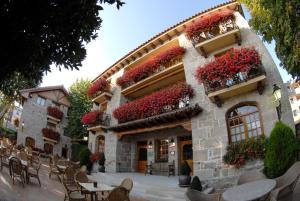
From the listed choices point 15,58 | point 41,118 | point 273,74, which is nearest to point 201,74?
point 273,74

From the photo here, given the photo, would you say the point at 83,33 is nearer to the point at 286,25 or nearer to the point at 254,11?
the point at 286,25

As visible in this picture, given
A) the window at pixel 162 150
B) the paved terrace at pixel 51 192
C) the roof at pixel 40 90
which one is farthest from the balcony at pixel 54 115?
the paved terrace at pixel 51 192

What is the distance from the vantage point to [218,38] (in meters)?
11.2

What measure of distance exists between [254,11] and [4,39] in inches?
308

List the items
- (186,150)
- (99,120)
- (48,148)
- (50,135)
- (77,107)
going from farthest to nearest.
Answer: (77,107) < (48,148) < (50,135) < (99,120) < (186,150)

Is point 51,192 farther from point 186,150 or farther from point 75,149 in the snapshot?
point 75,149

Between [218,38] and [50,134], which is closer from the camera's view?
Answer: [218,38]

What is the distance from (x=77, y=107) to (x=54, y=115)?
3.08 metres

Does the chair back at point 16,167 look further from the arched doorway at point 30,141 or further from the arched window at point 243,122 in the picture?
the arched doorway at point 30,141

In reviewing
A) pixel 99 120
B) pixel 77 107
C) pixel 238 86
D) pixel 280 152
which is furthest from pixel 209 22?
pixel 77 107

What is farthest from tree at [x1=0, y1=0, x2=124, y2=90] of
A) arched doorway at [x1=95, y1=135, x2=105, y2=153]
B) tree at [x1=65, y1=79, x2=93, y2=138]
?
tree at [x1=65, y1=79, x2=93, y2=138]

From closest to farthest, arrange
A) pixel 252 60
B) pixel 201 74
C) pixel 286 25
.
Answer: pixel 286 25
pixel 252 60
pixel 201 74

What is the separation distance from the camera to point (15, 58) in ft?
14.3

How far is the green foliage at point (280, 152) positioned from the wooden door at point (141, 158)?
9.86 metres
